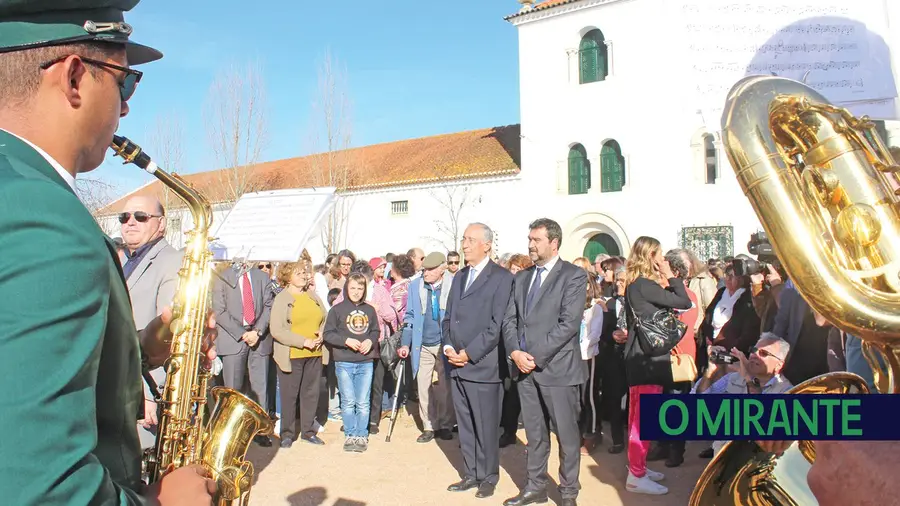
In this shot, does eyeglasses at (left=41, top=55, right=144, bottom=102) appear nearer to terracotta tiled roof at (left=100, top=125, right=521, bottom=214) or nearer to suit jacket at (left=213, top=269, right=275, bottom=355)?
suit jacket at (left=213, top=269, right=275, bottom=355)

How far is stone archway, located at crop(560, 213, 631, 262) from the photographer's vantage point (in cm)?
1916

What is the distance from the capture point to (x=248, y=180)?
25391mm

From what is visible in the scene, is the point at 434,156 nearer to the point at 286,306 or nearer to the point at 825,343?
Answer: the point at 286,306

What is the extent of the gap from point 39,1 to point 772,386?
470 cm

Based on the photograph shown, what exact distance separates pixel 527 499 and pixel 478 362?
3.83 ft

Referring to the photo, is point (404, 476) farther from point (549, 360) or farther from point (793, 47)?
point (793, 47)

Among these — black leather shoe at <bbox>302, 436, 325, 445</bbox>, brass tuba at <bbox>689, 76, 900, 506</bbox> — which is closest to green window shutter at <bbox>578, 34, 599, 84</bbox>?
black leather shoe at <bbox>302, 436, 325, 445</bbox>

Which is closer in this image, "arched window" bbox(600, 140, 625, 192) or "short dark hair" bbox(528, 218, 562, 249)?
"short dark hair" bbox(528, 218, 562, 249)

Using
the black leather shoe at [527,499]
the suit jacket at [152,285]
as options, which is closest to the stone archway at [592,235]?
the black leather shoe at [527,499]

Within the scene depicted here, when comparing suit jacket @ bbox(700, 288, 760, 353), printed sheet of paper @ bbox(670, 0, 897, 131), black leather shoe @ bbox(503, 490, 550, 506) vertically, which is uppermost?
printed sheet of paper @ bbox(670, 0, 897, 131)

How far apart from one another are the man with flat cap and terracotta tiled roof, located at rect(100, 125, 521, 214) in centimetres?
2036

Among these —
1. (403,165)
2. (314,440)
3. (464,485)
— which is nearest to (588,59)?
(403,165)

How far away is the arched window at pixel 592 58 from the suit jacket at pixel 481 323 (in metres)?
15.5

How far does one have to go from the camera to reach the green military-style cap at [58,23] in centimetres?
113
